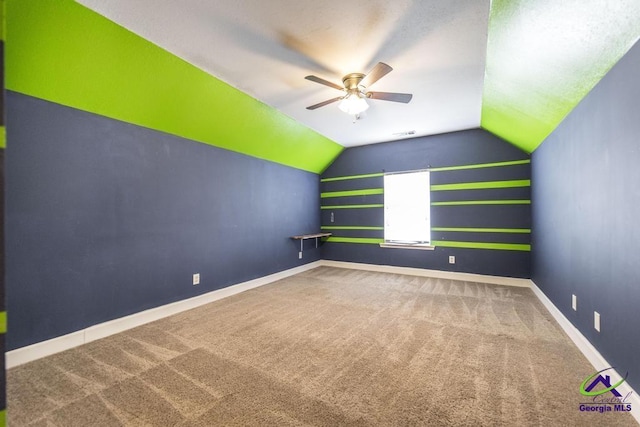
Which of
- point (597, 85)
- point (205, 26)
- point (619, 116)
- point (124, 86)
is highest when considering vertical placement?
point (205, 26)

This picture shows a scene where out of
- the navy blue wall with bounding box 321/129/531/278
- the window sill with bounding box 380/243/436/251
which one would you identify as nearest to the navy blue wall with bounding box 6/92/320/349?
the navy blue wall with bounding box 321/129/531/278

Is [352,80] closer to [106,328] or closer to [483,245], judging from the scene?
[106,328]

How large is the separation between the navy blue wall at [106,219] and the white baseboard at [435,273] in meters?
2.35

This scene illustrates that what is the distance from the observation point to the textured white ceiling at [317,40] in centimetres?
179

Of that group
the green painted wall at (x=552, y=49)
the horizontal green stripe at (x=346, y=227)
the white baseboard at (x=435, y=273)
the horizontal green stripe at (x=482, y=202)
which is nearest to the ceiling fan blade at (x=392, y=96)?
the green painted wall at (x=552, y=49)

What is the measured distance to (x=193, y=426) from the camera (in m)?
1.42

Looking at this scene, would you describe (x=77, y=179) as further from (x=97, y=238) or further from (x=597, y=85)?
(x=597, y=85)

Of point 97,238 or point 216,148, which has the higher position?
point 216,148

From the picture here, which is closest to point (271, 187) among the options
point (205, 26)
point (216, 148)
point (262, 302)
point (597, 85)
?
point (216, 148)

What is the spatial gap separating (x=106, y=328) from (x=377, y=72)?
3525mm

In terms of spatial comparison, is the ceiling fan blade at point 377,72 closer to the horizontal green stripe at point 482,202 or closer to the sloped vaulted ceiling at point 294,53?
the sloped vaulted ceiling at point 294,53

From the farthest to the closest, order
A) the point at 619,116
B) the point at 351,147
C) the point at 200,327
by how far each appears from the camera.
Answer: the point at 351,147, the point at 200,327, the point at 619,116

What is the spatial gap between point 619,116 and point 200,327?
12.7ft

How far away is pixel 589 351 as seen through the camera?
2041 mm
